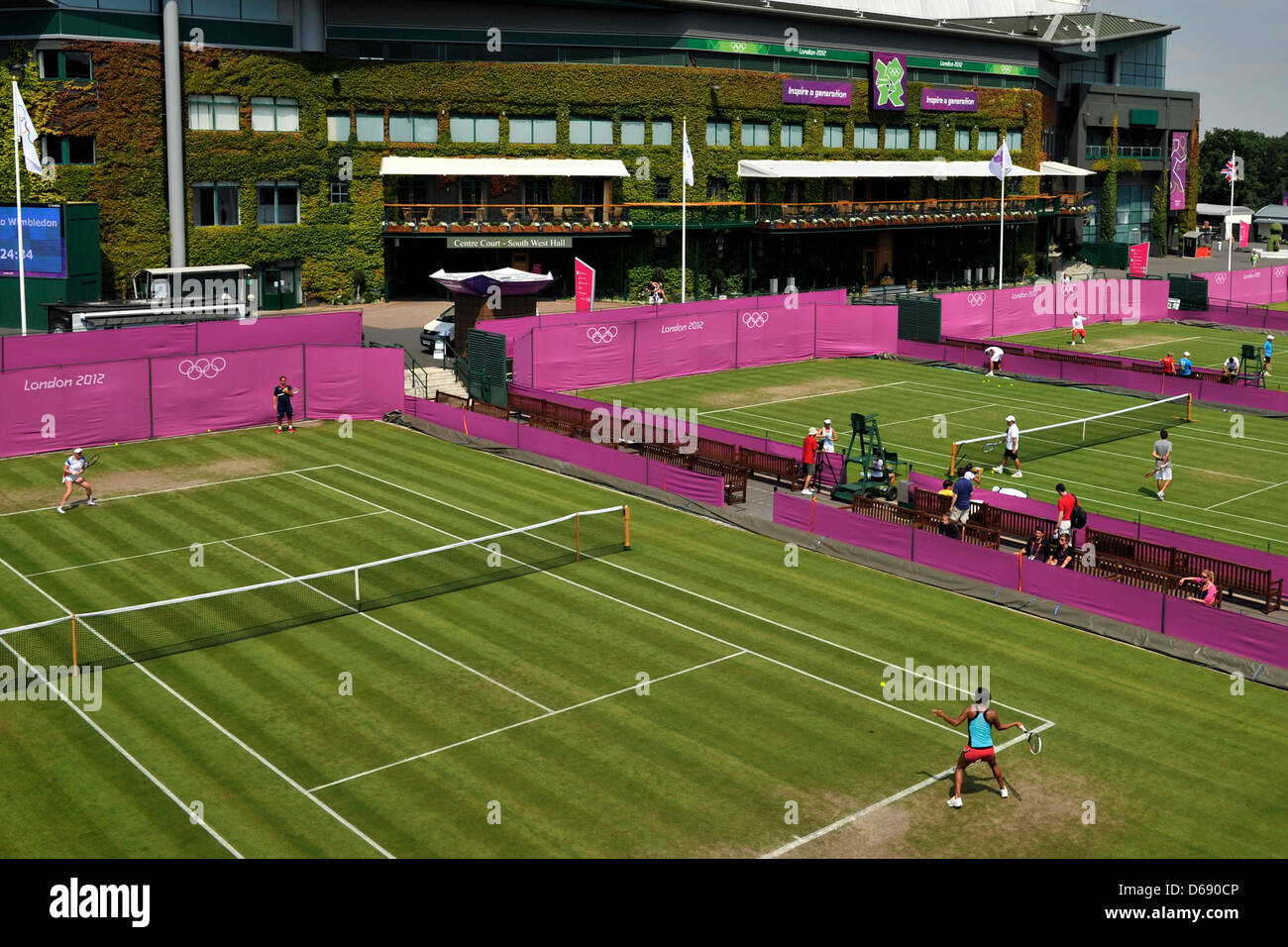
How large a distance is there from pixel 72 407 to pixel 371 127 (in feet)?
132

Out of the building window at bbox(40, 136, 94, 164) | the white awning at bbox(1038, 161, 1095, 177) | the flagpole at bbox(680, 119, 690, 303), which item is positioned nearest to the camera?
the building window at bbox(40, 136, 94, 164)

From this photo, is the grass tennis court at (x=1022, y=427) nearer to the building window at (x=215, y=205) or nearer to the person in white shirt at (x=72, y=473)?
the person in white shirt at (x=72, y=473)

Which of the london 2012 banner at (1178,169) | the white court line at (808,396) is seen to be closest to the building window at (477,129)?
the white court line at (808,396)

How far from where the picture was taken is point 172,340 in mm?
51906

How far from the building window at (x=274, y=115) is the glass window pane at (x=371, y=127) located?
12.3 ft

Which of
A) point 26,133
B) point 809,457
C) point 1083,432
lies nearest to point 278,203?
point 26,133

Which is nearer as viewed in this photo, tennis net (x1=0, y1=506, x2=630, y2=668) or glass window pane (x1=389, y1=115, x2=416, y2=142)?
tennis net (x1=0, y1=506, x2=630, y2=668)

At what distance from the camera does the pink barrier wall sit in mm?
40625

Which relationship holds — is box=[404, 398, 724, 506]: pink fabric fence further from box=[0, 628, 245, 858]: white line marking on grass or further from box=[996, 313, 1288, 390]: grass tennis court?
box=[996, 313, 1288, 390]: grass tennis court

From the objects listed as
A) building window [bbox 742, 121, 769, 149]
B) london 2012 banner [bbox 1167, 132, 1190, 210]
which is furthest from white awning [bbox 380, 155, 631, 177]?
london 2012 banner [bbox 1167, 132, 1190, 210]

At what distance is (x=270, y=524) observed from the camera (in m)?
34.2

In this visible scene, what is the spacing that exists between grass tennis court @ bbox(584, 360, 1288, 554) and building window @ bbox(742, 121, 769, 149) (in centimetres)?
3157

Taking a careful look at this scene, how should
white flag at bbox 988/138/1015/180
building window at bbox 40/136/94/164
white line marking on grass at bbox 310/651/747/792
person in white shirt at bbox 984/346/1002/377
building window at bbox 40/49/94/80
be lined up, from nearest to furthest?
white line marking on grass at bbox 310/651/747/792, person in white shirt at bbox 984/346/1002/377, building window at bbox 40/49/94/80, building window at bbox 40/136/94/164, white flag at bbox 988/138/1015/180

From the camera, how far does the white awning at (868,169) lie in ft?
287
